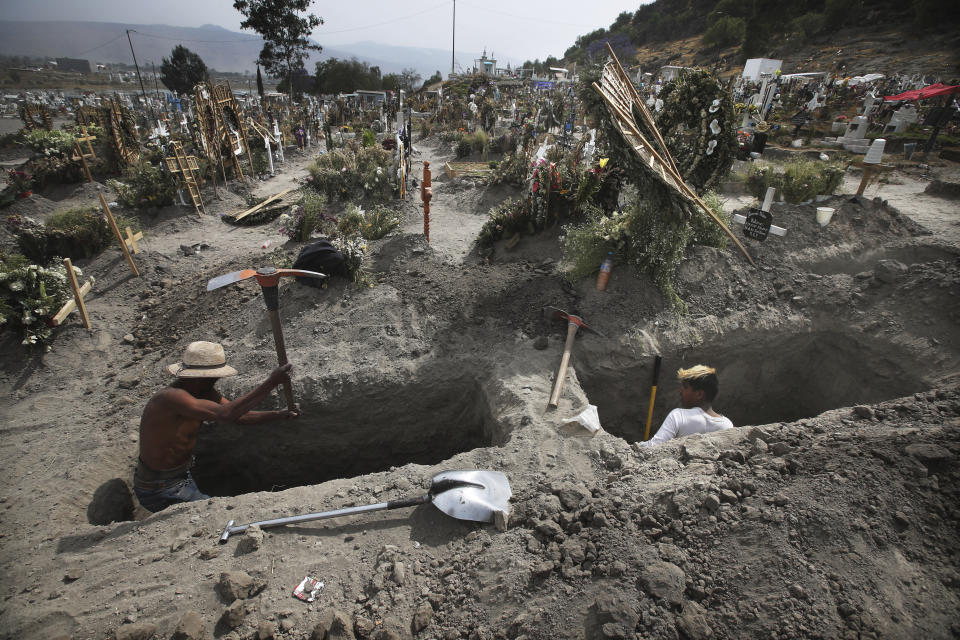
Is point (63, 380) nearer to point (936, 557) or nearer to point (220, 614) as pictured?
point (220, 614)

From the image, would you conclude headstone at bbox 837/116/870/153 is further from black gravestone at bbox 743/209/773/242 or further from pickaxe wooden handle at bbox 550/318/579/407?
pickaxe wooden handle at bbox 550/318/579/407

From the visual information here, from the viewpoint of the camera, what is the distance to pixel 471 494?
10.6 ft

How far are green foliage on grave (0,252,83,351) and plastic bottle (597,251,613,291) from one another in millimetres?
7007

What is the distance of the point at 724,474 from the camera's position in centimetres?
320

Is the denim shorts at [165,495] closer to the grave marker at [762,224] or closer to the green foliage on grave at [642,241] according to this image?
the green foliage on grave at [642,241]

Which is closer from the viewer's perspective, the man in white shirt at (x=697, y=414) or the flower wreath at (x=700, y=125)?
the man in white shirt at (x=697, y=414)

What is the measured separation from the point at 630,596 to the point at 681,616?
266mm

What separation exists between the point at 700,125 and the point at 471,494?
20.0 ft

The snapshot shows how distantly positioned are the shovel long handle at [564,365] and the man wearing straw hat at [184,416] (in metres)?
2.42

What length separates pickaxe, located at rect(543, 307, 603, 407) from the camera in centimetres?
439

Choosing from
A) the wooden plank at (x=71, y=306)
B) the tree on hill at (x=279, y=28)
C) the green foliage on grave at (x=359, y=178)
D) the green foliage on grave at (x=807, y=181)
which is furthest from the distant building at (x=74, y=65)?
the green foliage on grave at (x=807, y=181)

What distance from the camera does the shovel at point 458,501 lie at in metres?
3.14

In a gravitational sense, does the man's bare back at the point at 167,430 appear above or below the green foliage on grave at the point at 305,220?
below

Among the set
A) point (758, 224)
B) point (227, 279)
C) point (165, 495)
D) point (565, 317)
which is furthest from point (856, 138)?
point (165, 495)
